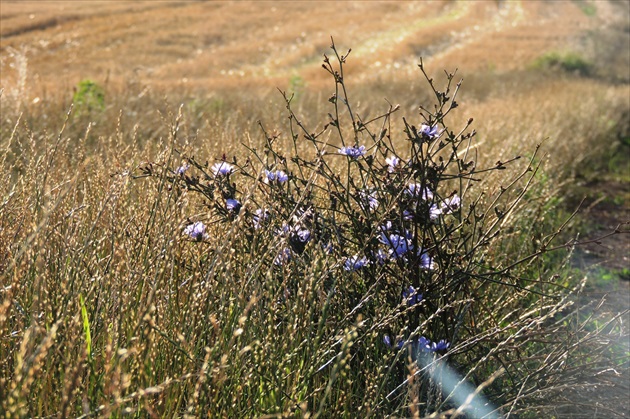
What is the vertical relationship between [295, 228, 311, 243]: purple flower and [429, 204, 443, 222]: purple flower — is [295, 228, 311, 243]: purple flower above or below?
above

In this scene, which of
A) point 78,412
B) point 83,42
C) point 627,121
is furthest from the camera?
point 83,42

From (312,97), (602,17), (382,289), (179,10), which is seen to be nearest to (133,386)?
(382,289)

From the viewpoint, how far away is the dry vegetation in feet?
6.99

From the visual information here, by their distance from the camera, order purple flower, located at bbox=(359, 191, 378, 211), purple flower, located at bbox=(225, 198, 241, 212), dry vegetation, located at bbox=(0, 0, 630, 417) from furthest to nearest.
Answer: purple flower, located at bbox=(359, 191, 378, 211) → purple flower, located at bbox=(225, 198, 241, 212) → dry vegetation, located at bbox=(0, 0, 630, 417)

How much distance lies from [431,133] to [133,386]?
1.27m

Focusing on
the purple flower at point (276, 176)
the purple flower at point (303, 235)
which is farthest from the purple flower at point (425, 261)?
the purple flower at point (276, 176)

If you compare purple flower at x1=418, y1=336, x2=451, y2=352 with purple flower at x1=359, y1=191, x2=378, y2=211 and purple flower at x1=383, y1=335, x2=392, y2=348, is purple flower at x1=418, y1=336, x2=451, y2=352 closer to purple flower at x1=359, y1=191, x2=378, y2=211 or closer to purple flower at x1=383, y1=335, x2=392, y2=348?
purple flower at x1=383, y1=335, x2=392, y2=348

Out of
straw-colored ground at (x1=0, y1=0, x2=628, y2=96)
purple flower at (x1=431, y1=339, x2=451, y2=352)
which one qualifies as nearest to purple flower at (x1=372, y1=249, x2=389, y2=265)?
purple flower at (x1=431, y1=339, x2=451, y2=352)

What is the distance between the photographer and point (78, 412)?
206cm

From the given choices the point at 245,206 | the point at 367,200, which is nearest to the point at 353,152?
the point at 367,200

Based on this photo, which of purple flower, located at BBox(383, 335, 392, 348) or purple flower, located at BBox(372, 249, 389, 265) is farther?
purple flower, located at BBox(372, 249, 389, 265)

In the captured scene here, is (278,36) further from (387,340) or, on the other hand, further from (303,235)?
(387,340)

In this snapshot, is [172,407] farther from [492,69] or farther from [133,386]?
[492,69]

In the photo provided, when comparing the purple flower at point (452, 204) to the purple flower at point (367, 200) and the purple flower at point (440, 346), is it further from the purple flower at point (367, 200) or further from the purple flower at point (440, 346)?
the purple flower at point (440, 346)
